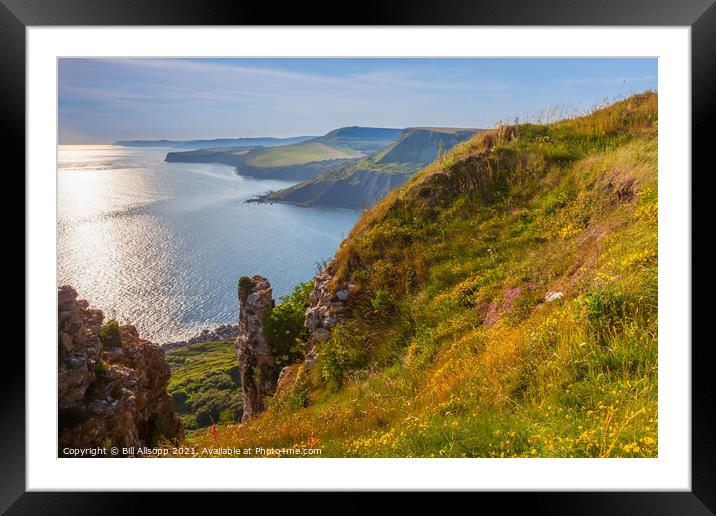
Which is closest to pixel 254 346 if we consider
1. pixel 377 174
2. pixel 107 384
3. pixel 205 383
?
pixel 205 383

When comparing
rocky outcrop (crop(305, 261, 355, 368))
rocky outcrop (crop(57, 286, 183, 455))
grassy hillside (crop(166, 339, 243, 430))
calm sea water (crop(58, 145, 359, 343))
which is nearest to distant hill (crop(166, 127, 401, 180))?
calm sea water (crop(58, 145, 359, 343))

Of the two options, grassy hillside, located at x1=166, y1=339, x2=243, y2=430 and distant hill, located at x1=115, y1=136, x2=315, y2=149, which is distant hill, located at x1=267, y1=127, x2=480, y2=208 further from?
grassy hillside, located at x1=166, y1=339, x2=243, y2=430

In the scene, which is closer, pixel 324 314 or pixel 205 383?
pixel 324 314

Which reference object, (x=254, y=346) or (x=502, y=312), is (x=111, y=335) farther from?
(x=502, y=312)

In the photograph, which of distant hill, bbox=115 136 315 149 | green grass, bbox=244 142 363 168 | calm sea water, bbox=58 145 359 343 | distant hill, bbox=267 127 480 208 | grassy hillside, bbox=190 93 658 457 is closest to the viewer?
grassy hillside, bbox=190 93 658 457
